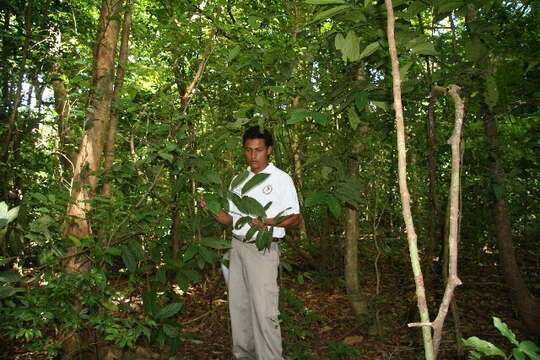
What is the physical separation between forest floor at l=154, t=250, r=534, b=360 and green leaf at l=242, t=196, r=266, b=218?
4.70ft

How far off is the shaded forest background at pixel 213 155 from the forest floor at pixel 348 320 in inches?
1.0

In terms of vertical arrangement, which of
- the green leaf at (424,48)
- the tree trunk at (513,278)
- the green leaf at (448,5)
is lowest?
the tree trunk at (513,278)

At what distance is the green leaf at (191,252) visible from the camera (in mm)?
2104

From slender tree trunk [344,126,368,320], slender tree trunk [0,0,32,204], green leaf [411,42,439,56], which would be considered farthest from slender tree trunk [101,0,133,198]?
slender tree trunk [344,126,368,320]

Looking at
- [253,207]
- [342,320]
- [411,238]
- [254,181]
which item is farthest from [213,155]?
[342,320]

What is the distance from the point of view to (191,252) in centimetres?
213

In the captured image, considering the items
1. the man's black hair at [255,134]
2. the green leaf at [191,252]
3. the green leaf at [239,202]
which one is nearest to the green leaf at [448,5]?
the green leaf at [239,202]

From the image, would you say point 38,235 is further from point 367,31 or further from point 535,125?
point 535,125

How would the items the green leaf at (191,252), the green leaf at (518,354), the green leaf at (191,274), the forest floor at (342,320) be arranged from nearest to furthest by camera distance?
1. the green leaf at (518,354)
2. the green leaf at (191,252)
3. the green leaf at (191,274)
4. the forest floor at (342,320)

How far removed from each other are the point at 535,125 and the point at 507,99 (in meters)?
0.39

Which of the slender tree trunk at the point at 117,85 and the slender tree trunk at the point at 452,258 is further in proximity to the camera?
the slender tree trunk at the point at 117,85

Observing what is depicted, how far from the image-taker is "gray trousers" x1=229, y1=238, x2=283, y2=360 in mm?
2662

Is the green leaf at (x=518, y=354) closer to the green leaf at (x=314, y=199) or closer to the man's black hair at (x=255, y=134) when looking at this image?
the green leaf at (x=314, y=199)

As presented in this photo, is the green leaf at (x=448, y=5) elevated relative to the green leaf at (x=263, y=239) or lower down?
elevated
